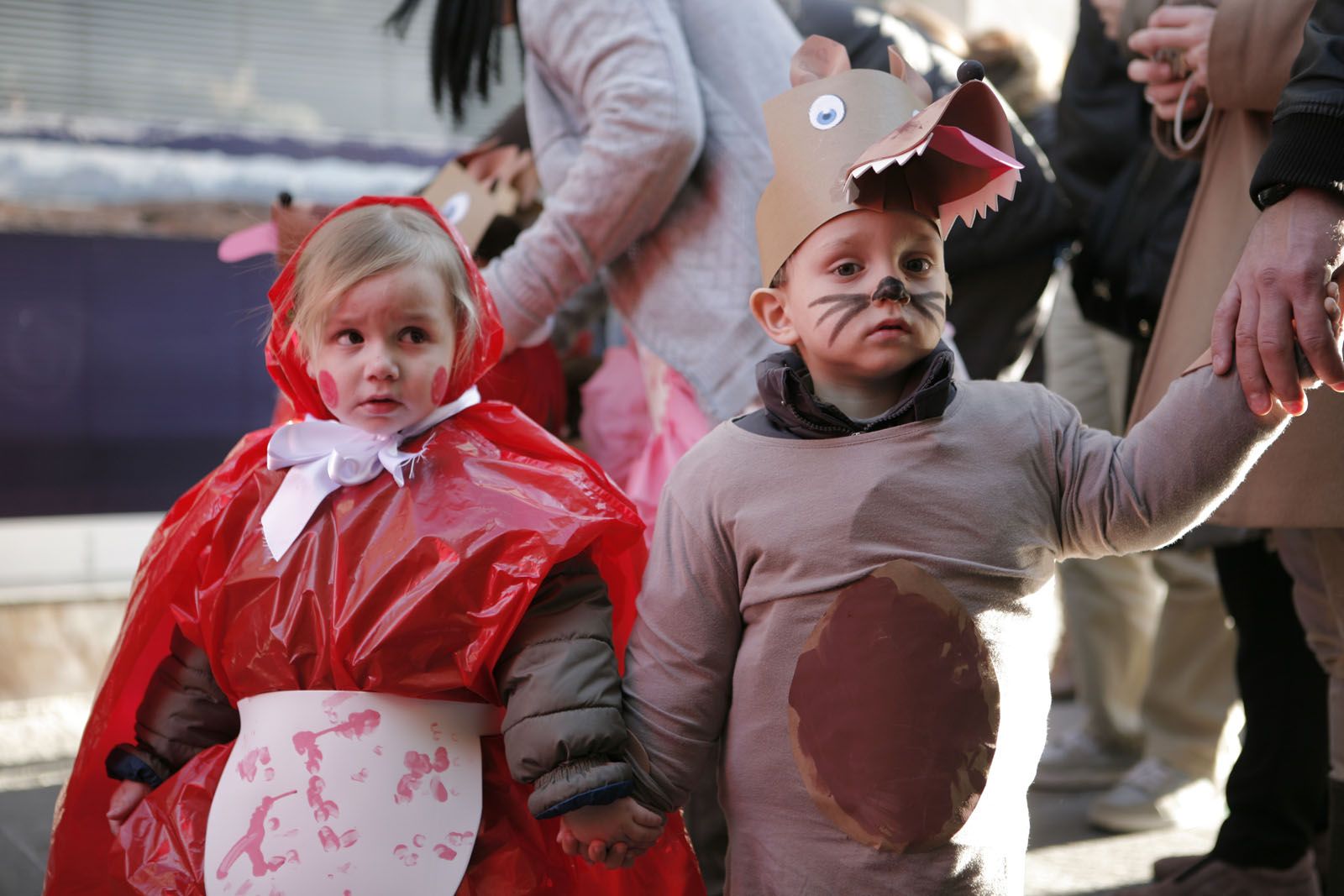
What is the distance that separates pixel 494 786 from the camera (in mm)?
1813

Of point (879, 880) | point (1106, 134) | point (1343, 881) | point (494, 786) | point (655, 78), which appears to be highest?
point (655, 78)

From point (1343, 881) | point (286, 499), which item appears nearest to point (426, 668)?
point (286, 499)

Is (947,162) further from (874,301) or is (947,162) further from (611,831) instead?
(611,831)

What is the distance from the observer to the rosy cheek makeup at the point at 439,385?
1.85 m

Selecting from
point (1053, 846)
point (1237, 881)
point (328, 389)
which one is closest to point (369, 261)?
point (328, 389)

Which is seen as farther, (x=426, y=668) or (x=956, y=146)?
(x=426, y=668)

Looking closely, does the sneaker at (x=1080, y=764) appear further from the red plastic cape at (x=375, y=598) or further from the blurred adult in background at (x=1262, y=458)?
the red plastic cape at (x=375, y=598)

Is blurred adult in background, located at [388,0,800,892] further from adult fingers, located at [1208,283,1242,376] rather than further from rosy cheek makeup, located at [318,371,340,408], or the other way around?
adult fingers, located at [1208,283,1242,376]

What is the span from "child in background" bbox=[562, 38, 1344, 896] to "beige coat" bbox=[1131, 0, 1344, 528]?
0.34 m

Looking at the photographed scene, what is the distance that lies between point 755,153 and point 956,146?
2.65ft

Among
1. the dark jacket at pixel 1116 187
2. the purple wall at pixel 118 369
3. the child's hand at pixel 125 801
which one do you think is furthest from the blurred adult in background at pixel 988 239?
the purple wall at pixel 118 369

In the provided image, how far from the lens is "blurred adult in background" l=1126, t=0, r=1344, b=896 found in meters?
1.83

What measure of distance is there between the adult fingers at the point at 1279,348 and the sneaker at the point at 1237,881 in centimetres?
129

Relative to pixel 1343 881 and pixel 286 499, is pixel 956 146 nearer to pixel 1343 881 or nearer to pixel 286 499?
pixel 286 499
